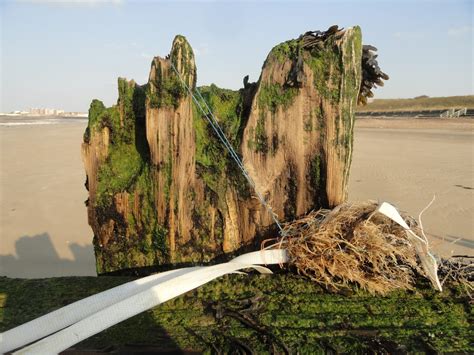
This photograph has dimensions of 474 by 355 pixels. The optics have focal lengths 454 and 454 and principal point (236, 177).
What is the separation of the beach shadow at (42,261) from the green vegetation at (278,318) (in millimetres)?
3470

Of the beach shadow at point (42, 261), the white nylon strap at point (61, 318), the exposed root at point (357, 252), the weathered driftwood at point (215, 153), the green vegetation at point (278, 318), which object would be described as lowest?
the beach shadow at point (42, 261)

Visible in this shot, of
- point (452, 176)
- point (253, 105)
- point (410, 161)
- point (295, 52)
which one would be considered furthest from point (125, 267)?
point (410, 161)

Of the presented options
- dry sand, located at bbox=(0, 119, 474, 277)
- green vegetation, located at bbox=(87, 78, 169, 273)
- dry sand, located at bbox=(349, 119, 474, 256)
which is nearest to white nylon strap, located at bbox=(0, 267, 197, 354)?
green vegetation, located at bbox=(87, 78, 169, 273)

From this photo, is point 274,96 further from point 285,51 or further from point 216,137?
point 216,137

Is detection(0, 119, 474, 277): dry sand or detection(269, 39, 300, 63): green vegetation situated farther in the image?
detection(0, 119, 474, 277): dry sand

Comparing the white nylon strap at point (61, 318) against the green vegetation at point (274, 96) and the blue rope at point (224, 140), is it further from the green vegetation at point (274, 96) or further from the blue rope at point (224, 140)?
the green vegetation at point (274, 96)

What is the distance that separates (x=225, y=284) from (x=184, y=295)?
256 millimetres

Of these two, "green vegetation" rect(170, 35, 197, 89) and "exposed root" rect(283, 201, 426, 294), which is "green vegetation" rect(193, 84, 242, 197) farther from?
"exposed root" rect(283, 201, 426, 294)

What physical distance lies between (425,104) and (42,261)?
58.4 metres

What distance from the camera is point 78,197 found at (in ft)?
31.6

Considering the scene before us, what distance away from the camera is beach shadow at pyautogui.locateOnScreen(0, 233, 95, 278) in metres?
6.09

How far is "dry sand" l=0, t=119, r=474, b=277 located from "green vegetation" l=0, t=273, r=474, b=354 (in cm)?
87

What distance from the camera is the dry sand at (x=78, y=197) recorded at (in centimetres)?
656

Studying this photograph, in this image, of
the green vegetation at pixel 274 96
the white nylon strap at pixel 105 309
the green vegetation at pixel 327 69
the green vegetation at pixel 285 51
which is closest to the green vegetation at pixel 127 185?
the white nylon strap at pixel 105 309
